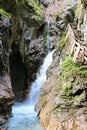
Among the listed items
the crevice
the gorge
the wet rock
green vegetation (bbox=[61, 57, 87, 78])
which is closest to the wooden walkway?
the gorge

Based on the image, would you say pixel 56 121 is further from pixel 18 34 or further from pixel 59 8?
pixel 59 8

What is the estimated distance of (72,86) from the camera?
12.2m

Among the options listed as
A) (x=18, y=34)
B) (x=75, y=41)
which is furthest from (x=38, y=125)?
(x=18, y=34)

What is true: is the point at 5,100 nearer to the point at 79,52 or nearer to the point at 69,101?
the point at 69,101

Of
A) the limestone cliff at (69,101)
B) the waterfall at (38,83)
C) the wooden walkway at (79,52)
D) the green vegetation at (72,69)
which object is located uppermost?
the wooden walkway at (79,52)

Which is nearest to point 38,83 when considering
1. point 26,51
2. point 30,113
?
point 26,51

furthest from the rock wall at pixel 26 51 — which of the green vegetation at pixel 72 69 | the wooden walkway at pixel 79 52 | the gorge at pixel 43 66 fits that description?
the green vegetation at pixel 72 69

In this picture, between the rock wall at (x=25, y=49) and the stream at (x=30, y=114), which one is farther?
→ the rock wall at (x=25, y=49)

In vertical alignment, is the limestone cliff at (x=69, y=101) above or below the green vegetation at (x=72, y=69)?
below

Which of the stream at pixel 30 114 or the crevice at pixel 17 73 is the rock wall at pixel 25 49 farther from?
the stream at pixel 30 114

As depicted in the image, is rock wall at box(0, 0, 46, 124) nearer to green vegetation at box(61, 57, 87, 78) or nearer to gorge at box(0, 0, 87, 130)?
gorge at box(0, 0, 87, 130)

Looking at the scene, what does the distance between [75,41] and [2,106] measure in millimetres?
5448

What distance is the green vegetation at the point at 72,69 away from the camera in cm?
1249

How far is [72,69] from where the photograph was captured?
42.3 ft
